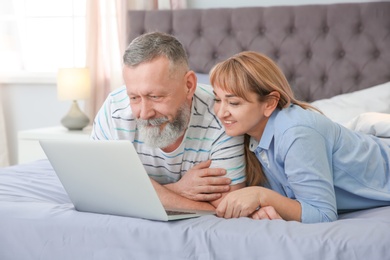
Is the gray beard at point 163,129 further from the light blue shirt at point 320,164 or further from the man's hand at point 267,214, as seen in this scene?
the man's hand at point 267,214

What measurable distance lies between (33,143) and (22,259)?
2.48 metres

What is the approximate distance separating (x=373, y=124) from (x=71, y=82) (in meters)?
2.17

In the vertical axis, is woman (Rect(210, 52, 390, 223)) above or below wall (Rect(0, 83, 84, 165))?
above

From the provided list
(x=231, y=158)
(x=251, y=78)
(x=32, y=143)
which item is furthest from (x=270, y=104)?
(x=32, y=143)

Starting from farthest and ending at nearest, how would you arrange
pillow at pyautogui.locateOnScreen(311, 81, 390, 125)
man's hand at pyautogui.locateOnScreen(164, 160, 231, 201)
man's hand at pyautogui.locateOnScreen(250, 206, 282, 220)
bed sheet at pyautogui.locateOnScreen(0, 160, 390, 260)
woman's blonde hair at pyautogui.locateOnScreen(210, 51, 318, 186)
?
pillow at pyautogui.locateOnScreen(311, 81, 390, 125), man's hand at pyautogui.locateOnScreen(164, 160, 231, 201), woman's blonde hair at pyautogui.locateOnScreen(210, 51, 318, 186), man's hand at pyautogui.locateOnScreen(250, 206, 282, 220), bed sheet at pyautogui.locateOnScreen(0, 160, 390, 260)

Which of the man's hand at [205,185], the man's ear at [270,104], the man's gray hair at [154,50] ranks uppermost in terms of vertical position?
the man's gray hair at [154,50]

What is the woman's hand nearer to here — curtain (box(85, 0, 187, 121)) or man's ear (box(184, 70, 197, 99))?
man's ear (box(184, 70, 197, 99))

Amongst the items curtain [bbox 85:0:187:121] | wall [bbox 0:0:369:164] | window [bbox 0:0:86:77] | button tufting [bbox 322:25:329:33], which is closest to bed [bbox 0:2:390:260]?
button tufting [bbox 322:25:329:33]

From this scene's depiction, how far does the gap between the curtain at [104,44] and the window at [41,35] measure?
0.30 meters

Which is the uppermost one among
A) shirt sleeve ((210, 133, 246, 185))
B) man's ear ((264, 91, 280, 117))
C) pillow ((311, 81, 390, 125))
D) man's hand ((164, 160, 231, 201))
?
man's ear ((264, 91, 280, 117))

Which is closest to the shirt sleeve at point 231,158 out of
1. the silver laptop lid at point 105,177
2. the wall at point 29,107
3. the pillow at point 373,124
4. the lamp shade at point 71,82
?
the silver laptop lid at point 105,177

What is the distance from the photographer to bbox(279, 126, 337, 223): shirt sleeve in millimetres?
1919

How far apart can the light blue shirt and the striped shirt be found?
82 mm

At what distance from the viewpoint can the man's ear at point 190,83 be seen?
2.20 metres
